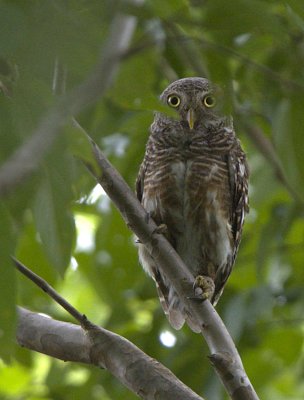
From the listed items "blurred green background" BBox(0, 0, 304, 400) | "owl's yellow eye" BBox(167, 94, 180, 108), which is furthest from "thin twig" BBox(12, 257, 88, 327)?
"owl's yellow eye" BBox(167, 94, 180, 108)

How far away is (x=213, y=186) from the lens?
3.97 m

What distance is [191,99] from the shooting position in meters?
4.23

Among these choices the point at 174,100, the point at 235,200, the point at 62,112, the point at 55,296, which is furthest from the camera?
the point at 174,100

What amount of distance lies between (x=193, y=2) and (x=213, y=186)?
180 cm

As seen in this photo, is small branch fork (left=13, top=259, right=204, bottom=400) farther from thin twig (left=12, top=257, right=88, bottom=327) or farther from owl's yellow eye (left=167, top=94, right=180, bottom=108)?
owl's yellow eye (left=167, top=94, right=180, bottom=108)

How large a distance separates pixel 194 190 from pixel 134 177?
0.45 m

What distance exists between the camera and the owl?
3.94 metres

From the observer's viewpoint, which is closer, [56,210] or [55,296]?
[56,210]

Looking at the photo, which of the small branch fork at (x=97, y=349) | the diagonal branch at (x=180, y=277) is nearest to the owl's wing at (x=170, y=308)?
the small branch fork at (x=97, y=349)

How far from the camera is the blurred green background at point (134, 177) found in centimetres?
145

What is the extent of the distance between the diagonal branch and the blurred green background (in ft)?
0.33

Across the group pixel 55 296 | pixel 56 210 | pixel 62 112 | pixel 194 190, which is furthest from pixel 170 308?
pixel 62 112

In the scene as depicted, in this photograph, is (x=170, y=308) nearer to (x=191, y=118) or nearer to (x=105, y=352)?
(x=191, y=118)

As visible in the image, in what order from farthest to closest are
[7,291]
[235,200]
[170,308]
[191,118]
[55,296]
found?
[191,118]
[235,200]
[170,308]
[55,296]
[7,291]
